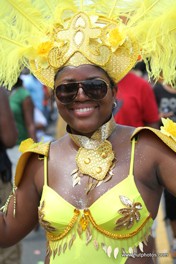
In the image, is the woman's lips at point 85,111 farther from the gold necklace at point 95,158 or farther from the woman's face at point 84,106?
the gold necklace at point 95,158

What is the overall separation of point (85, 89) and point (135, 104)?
2399mm

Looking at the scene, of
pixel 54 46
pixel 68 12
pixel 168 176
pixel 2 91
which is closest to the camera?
pixel 168 176

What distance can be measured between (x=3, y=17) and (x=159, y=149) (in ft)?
4.01

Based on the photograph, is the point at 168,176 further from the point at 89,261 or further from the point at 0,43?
the point at 0,43

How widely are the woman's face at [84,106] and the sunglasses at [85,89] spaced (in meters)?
0.02

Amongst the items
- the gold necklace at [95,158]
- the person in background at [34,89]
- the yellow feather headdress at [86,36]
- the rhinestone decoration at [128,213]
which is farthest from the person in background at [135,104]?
the person in background at [34,89]

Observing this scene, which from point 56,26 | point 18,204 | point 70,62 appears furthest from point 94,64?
point 18,204

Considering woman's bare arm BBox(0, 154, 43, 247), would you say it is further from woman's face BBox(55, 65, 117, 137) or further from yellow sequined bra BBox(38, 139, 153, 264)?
woman's face BBox(55, 65, 117, 137)

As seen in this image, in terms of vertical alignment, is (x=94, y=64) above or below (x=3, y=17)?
below

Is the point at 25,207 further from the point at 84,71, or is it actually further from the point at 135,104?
the point at 135,104

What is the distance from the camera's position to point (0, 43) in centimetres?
255

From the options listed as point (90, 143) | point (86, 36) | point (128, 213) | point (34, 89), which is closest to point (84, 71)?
point (86, 36)

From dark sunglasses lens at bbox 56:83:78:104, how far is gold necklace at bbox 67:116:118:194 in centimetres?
24

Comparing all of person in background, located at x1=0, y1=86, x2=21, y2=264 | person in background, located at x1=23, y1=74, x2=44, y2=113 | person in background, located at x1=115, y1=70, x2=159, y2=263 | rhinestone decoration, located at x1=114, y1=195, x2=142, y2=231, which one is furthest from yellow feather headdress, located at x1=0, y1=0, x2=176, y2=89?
person in background, located at x1=23, y1=74, x2=44, y2=113
